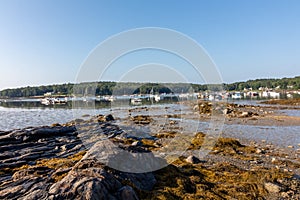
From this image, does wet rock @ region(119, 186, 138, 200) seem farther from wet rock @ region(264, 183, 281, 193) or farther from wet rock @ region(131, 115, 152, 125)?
wet rock @ region(131, 115, 152, 125)

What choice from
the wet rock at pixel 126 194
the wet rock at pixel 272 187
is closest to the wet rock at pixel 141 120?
the wet rock at pixel 272 187

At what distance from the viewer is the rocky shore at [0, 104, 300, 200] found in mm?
5656

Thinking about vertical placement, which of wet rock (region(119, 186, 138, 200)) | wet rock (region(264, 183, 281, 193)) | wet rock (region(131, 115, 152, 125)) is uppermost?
wet rock (region(119, 186, 138, 200))

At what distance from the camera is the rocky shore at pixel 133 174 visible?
5.66m

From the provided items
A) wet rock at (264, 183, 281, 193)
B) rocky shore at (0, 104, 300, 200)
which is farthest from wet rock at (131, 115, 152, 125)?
wet rock at (264, 183, 281, 193)

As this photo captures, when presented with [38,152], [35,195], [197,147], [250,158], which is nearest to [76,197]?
[35,195]

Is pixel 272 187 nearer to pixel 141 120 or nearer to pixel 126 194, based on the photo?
pixel 126 194

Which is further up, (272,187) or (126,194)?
(126,194)

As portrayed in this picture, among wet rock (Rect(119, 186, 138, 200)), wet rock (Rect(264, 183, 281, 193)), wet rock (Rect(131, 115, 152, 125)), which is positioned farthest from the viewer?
wet rock (Rect(131, 115, 152, 125))

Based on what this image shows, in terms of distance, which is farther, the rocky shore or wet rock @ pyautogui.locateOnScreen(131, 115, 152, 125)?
wet rock @ pyautogui.locateOnScreen(131, 115, 152, 125)

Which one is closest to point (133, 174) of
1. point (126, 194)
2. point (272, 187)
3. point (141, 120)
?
point (126, 194)

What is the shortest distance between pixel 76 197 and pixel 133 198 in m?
1.51

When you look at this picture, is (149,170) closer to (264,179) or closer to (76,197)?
(76,197)

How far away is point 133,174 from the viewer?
24.5ft
